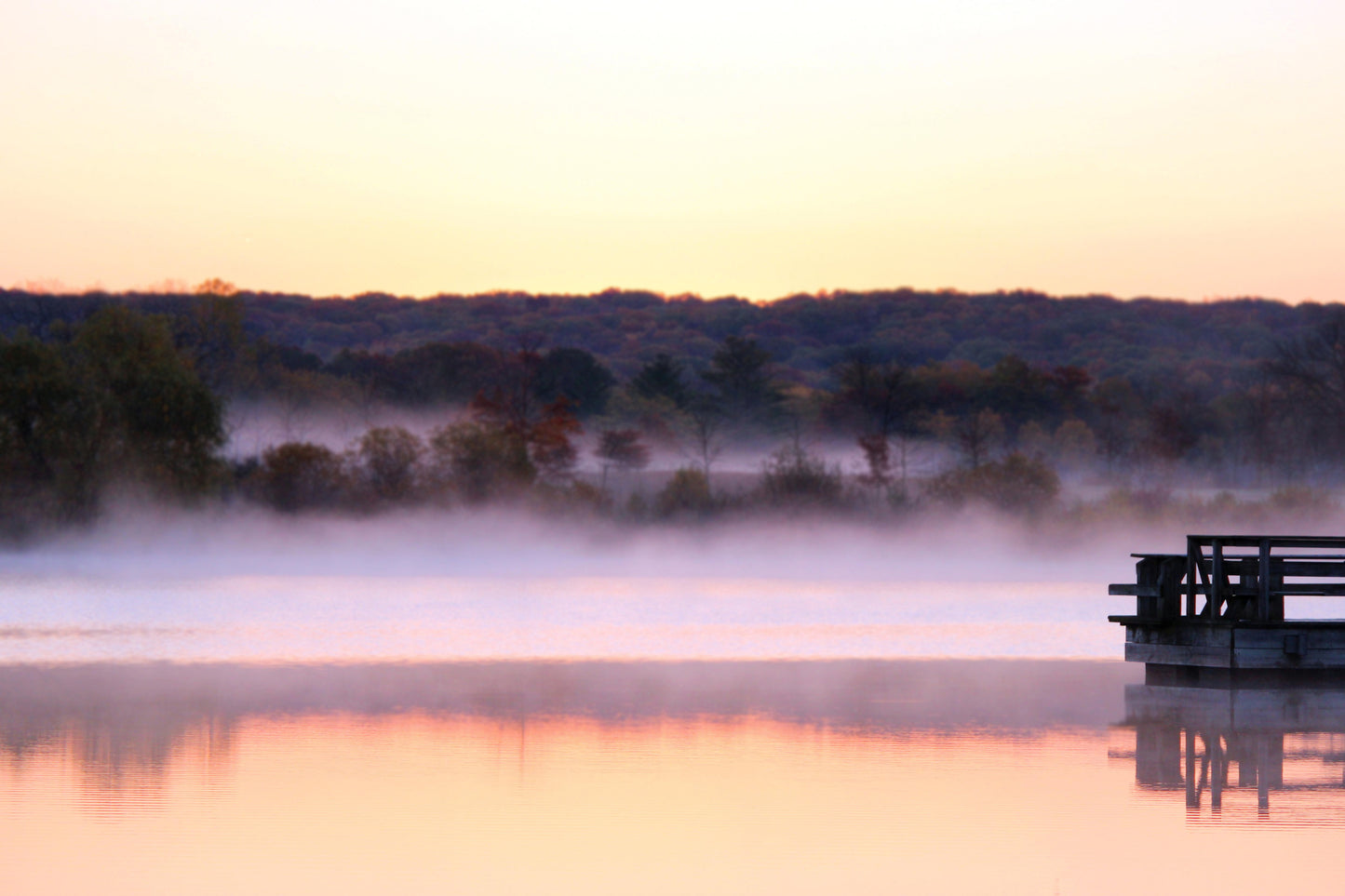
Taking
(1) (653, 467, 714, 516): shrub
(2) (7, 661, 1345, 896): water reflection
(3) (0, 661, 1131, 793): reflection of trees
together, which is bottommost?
(3) (0, 661, 1131, 793): reflection of trees

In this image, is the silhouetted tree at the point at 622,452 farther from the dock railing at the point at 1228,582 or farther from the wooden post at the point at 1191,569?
the wooden post at the point at 1191,569

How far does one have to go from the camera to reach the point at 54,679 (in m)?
22.9

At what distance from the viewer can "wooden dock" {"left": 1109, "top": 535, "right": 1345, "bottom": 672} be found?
21156 mm

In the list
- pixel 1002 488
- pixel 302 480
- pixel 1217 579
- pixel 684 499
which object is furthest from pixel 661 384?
pixel 1217 579

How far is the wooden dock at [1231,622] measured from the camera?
2116 cm

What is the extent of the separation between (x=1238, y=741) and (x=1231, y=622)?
4620mm

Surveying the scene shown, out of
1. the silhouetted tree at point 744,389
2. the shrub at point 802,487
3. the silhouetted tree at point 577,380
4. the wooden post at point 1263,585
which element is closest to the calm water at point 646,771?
the wooden post at point 1263,585

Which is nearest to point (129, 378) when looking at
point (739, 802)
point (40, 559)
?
point (40, 559)

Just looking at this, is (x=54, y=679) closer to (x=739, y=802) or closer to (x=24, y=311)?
(x=739, y=802)

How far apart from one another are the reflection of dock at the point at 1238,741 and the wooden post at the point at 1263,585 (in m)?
0.98

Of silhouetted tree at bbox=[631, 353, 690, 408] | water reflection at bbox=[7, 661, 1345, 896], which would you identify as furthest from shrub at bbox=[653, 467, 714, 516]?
water reflection at bbox=[7, 661, 1345, 896]

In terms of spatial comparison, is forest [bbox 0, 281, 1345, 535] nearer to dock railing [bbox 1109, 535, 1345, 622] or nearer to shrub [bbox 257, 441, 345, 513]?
shrub [bbox 257, 441, 345, 513]

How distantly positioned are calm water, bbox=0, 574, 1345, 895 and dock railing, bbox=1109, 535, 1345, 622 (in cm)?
125

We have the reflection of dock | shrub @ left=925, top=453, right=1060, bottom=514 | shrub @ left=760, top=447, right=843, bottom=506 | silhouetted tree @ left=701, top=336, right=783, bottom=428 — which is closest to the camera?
the reflection of dock
